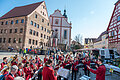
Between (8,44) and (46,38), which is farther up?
(46,38)

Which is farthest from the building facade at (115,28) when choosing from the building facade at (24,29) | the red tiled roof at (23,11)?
the red tiled roof at (23,11)

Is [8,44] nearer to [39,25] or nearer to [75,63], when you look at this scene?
[39,25]

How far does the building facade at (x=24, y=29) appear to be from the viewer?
25266 millimetres

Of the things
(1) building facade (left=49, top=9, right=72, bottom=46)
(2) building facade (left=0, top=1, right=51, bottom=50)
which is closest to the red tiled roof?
(2) building facade (left=0, top=1, right=51, bottom=50)

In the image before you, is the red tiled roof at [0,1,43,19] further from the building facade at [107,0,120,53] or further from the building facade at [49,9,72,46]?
the building facade at [107,0,120,53]

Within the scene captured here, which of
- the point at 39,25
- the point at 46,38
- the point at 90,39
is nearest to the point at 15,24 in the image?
the point at 39,25

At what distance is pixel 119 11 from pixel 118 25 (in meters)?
3.20

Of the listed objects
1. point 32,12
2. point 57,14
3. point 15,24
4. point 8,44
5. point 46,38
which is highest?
point 57,14

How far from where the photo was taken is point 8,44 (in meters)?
26.7

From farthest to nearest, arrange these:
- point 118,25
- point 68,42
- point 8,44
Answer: point 68,42, point 8,44, point 118,25

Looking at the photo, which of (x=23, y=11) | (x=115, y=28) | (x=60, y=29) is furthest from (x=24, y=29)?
(x=115, y=28)

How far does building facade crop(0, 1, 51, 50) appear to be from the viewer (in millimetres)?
25266

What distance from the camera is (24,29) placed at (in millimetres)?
25078

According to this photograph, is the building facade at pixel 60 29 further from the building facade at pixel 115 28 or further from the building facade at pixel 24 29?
the building facade at pixel 115 28
